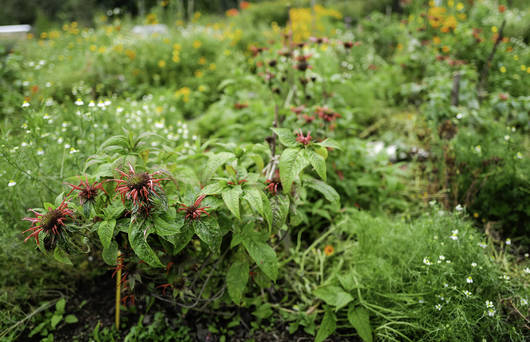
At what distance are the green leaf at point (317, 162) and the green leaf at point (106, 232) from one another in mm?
758

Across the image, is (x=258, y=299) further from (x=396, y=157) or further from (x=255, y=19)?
(x=255, y=19)

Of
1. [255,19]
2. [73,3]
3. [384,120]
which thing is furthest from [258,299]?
[73,3]

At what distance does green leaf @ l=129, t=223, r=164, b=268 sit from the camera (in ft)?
3.89

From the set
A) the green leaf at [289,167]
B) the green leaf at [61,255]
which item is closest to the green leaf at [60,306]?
the green leaf at [61,255]

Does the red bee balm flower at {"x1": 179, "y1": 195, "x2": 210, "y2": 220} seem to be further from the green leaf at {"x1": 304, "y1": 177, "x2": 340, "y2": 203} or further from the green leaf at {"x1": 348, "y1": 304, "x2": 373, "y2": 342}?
the green leaf at {"x1": 348, "y1": 304, "x2": 373, "y2": 342}

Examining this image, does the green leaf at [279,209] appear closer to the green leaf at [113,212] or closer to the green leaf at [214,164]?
the green leaf at [214,164]

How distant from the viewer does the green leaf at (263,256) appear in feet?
4.59

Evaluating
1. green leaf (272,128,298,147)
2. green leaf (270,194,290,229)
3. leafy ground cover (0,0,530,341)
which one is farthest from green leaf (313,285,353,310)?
green leaf (272,128,298,147)

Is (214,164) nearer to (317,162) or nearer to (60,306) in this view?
(317,162)

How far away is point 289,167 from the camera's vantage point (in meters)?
1.30

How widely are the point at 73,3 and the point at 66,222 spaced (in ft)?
43.6

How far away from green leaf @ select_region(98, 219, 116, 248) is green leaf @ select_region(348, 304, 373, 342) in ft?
3.76

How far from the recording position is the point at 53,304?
6.26 ft

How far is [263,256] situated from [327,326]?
58 cm
